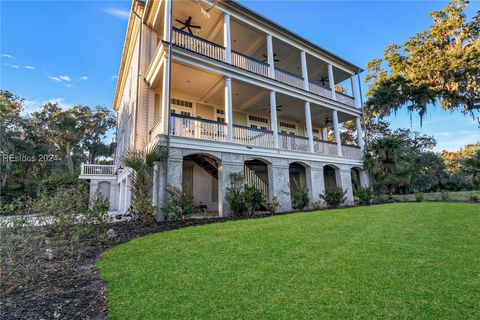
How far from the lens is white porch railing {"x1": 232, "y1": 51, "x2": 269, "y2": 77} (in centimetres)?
1076

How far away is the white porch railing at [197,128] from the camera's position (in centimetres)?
871

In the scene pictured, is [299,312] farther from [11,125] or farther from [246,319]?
[11,125]

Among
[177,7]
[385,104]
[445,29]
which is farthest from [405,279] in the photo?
[445,29]

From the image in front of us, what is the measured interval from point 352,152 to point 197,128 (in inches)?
402

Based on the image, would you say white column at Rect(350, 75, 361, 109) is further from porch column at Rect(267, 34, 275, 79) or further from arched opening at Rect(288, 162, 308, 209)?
porch column at Rect(267, 34, 275, 79)

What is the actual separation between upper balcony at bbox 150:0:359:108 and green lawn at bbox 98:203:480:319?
785 cm

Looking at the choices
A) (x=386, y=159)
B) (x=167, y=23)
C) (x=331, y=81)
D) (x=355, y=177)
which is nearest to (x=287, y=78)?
(x=331, y=81)

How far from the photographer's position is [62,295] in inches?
113

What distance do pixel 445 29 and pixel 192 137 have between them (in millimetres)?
19371

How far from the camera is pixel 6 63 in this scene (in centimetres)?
912

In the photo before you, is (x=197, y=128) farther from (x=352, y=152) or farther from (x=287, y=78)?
(x=352, y=152)

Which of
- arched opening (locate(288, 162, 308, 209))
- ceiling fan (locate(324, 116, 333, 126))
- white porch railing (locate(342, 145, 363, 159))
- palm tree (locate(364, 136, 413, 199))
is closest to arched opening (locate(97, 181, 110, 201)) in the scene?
arched opening (locate(288, 162, 308, 209))

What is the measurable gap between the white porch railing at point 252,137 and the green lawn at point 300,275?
5444 millimetres

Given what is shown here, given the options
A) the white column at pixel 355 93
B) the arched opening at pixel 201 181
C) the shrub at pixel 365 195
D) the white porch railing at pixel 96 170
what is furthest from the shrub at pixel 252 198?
the white porch railing at pixel 96 170
